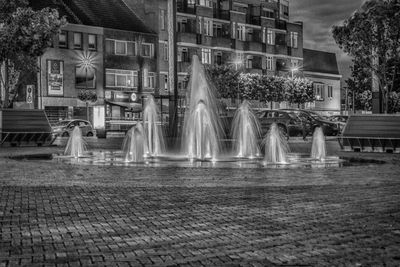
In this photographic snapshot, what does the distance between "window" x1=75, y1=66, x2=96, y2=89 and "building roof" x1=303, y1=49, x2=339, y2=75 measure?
109ft

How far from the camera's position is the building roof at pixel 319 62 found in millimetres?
83875

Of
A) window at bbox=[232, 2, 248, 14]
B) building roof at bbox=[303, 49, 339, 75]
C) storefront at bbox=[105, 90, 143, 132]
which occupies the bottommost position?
storefront at bbox=[105, 90, 143, 132]

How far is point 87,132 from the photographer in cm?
4662

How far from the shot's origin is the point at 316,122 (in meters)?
37.6

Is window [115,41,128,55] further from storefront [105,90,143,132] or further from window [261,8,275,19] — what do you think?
window [261,8,275,19]

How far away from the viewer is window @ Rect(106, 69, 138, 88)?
59.2 meters

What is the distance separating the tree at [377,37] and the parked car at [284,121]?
9.08 metres

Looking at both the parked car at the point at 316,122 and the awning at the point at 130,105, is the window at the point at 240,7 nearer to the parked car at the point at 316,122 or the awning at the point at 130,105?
the awning at the point at 130,105

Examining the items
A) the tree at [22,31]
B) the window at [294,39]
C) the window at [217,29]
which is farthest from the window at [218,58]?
the tree at [22,31]

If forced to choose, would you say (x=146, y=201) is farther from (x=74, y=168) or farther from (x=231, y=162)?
(x=231, y=162)

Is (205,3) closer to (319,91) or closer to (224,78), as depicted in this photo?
(224,78)

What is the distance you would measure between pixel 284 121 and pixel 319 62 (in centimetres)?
5289

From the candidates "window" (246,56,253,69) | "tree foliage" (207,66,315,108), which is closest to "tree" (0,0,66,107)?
"tree foliage" (207,66,315,108)

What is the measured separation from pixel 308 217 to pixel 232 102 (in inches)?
2504
